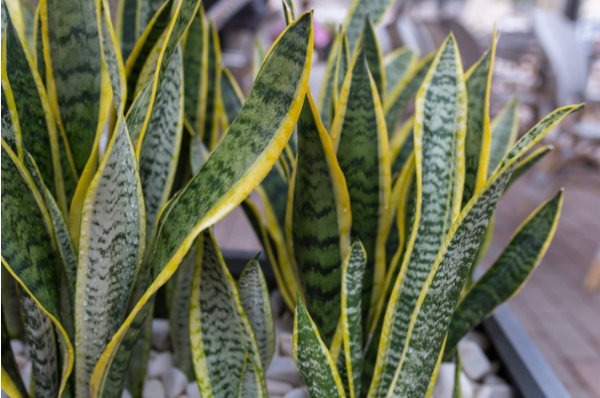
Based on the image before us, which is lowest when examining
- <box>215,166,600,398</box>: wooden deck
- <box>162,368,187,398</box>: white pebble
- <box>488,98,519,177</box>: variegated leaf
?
<box>215,166,600,398</box>: wooden deck

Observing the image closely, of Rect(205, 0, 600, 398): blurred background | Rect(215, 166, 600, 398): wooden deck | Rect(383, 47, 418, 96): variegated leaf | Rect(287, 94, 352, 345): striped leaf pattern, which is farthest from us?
Rect(205, 0, 600, 398): blurred background

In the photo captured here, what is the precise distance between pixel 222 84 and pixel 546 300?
139 cm

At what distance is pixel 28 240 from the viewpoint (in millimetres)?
458

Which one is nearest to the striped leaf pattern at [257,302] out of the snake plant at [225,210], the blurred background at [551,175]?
the snake plant at [225,210]

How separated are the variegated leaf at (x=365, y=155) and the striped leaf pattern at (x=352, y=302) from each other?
112mm

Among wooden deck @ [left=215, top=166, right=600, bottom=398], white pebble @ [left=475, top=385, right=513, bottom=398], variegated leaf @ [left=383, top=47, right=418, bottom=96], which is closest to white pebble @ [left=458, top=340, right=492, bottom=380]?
white pebble @ [left=475, top=385, right=513, bottom=398]

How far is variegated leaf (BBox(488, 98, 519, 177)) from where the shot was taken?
0.73 meters

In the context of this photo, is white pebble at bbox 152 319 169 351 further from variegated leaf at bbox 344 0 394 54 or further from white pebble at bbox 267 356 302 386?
variegated leaf at bbox 344 0 394 54

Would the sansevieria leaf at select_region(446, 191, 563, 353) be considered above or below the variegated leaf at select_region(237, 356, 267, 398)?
above

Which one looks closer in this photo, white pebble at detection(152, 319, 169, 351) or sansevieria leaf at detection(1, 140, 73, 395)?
sansevieria leaf at detection(1, 140, 73, 395)

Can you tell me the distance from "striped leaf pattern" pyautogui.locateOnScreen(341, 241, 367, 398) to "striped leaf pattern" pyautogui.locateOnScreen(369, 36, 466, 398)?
0.03 metres

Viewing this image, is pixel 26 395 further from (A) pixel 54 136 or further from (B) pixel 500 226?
(B) pixel 500 226

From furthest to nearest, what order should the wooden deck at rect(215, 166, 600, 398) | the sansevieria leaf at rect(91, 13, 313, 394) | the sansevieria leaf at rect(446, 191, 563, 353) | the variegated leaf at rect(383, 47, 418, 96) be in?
the wooden deck at rect(215, 166, 600, 398), the variegated leaf at rect(383, 47, 418, 96), the sansevieria leaf at rect(446, 191, 563, 353), the sansevieria leaf at rect(91, 13, 313, 394)

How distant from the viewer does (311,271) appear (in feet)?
1.87
